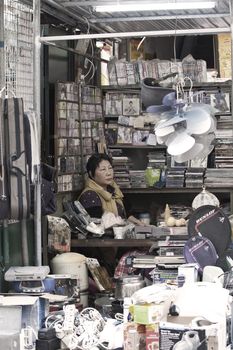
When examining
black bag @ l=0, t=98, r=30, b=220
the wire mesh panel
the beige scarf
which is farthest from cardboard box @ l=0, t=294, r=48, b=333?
the beige scarf

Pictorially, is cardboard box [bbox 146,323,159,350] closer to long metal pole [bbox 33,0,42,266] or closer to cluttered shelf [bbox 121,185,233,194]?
long metal pole [bbox 33,0,42,266]

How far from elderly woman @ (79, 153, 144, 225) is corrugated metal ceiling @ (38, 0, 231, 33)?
1.49m

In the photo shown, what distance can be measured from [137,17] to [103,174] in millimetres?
1708

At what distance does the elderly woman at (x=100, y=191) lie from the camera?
8.26 m

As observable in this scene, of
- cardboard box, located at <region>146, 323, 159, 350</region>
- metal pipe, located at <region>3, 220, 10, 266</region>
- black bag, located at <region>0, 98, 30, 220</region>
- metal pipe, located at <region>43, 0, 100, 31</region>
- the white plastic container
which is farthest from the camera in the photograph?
metal pipe, located at <region>43, 0, 100, 31</region>

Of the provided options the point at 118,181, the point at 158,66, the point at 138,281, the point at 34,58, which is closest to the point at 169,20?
the point at 158,66

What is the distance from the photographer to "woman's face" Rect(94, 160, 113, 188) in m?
8.51

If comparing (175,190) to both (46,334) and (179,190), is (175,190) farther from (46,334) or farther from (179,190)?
(46,334)

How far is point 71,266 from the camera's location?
7.21 m

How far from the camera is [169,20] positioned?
8867mm

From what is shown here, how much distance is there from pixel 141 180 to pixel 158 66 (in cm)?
138

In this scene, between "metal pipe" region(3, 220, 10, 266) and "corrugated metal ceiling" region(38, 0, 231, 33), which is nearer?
"metal pipe" region(3, 220, 10, 266)

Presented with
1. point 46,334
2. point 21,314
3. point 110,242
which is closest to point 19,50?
point 110,242

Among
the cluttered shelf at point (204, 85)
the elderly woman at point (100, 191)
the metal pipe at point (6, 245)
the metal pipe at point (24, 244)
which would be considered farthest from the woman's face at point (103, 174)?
the metal pipe at point (6, 245)
